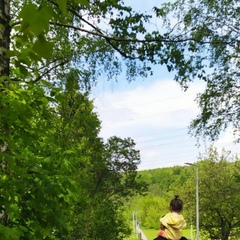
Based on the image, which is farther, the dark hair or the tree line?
the tree line

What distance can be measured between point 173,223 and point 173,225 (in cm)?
4

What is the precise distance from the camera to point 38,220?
307 centimetres

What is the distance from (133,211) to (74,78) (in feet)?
395

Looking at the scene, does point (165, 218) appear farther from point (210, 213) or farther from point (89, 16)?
point (210, 213)

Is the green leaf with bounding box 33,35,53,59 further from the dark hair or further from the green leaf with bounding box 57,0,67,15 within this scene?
the dark hair

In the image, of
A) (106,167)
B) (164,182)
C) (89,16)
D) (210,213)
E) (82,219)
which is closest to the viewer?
(89,16)

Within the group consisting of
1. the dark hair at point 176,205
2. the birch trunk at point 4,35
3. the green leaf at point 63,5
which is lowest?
the dark hair at point 176,205

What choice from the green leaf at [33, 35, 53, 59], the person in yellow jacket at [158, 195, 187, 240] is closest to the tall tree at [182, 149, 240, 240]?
the person in yellow jacket at [158, 195, 187, 240]

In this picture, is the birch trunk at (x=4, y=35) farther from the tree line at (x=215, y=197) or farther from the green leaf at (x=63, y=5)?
the tree line at (x=215, y=197)

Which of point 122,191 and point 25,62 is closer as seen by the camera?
point 25,62

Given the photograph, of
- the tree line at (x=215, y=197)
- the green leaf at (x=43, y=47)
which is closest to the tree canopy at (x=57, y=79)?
the green leaf at (x=43, y=47)

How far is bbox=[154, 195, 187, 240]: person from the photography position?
5918 mm

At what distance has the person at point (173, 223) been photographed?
5.92m

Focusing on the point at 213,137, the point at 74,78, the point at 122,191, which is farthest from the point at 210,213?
the point at 74,78
